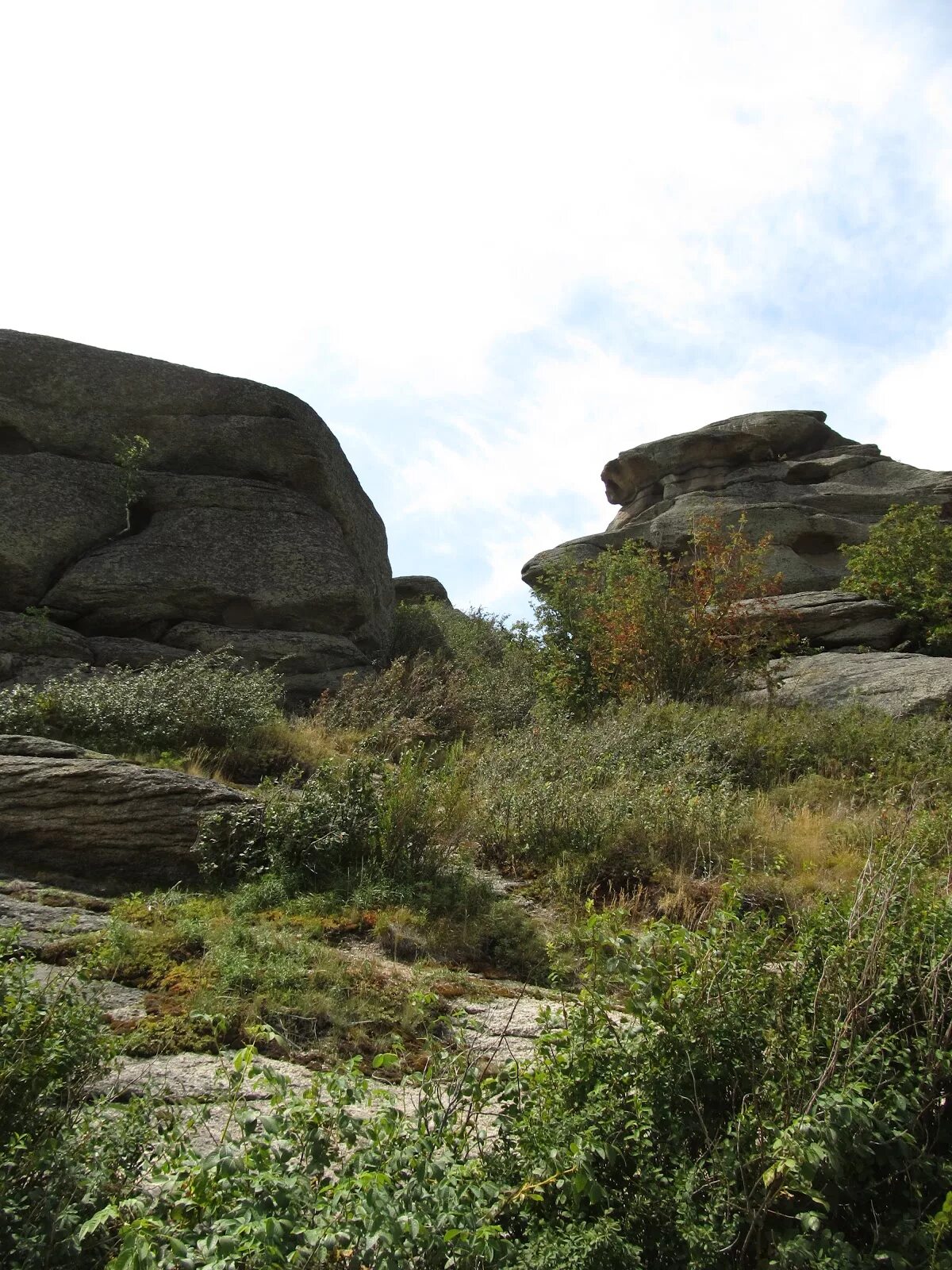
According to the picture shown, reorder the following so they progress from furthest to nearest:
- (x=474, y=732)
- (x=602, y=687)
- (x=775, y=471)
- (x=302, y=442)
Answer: (x=775, y=471) < (x=302, y=442) < (x=602, y=687) < (x=474, y=732)

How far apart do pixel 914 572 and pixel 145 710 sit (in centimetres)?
1287

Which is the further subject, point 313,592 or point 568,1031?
point 313,592

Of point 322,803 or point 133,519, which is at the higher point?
point 133,519

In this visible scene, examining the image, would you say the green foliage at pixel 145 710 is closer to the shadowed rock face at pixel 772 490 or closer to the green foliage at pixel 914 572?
the shadowed rock face at pixel 772 490

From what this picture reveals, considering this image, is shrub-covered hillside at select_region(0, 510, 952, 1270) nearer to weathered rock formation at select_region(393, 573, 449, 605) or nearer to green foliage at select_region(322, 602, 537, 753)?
green foliage at select_region(322, 602, 537, 753)

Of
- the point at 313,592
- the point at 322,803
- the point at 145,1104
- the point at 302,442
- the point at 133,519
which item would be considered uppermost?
the point at 302,442

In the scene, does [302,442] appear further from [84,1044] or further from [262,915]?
[84,1044]

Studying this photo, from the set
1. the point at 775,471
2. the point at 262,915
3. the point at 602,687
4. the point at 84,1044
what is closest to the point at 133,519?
the point at 602,687

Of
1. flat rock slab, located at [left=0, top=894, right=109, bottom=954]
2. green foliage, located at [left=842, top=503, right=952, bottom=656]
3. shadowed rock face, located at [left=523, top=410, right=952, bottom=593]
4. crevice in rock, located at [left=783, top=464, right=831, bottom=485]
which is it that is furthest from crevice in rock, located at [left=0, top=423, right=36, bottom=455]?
crevice in rock, located at [left=783, top=464, right=831, bottom=485]

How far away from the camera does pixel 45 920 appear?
20.9 feet

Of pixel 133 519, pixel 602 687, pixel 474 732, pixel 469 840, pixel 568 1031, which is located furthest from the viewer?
pixel 133 519

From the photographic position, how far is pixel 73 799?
25.6 ft

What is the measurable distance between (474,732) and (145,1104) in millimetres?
9970

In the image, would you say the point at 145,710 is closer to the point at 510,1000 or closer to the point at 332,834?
the point at 332,834
